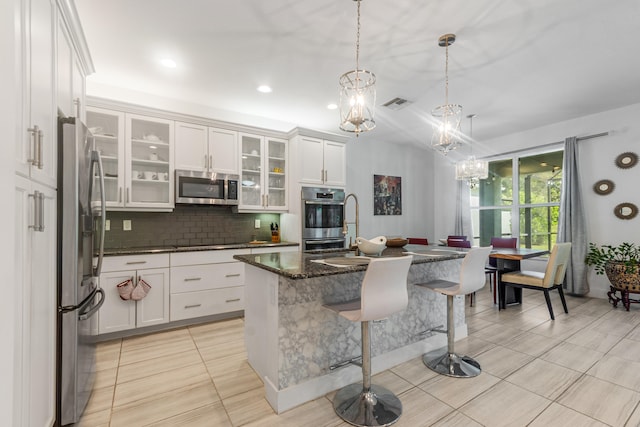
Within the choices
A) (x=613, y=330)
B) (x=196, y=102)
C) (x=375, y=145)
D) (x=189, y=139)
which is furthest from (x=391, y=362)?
(x=375, y=145)

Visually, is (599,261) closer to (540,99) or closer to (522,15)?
(540,99)

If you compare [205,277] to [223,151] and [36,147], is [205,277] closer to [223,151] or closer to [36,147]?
[223,151]

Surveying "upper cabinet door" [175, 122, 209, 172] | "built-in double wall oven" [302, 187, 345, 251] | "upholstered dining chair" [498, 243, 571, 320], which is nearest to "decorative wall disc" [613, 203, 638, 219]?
"upholstered dining chair" [498, 243, 571, 320]

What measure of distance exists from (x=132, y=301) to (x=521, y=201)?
632 centimetres

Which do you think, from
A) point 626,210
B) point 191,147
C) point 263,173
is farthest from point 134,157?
point 626,210

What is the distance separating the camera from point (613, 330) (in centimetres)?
316

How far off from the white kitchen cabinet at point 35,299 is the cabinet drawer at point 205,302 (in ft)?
5.55

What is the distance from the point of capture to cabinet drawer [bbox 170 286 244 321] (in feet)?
10.8

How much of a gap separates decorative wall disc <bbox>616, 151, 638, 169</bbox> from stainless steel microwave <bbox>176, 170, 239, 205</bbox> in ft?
17.8

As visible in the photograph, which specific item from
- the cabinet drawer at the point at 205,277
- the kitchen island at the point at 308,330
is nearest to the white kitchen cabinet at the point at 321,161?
the cabinet drawer at the point at 205,277

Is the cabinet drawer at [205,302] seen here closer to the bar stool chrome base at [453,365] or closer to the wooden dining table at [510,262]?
the bar stool chrome base at [453,365]

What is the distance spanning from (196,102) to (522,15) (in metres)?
3.61

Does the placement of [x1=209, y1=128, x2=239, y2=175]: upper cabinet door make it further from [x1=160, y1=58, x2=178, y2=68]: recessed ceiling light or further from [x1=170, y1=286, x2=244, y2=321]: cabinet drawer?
[x1=170, y1=286, x2=244, y2=321]: cabinet drawer

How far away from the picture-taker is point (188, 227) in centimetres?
390
